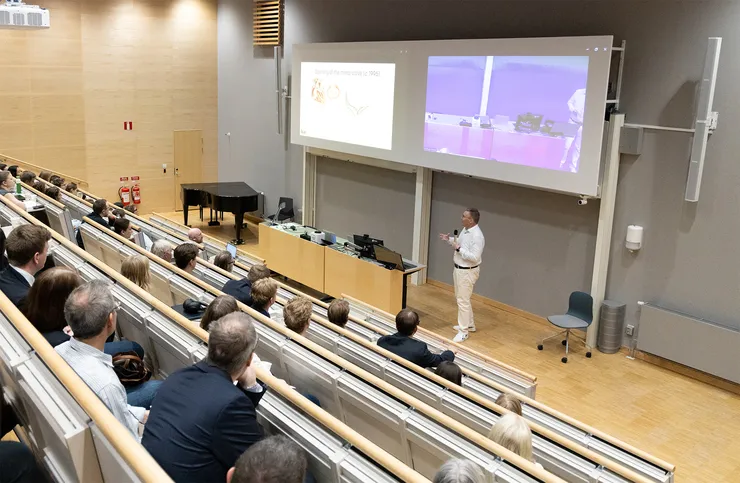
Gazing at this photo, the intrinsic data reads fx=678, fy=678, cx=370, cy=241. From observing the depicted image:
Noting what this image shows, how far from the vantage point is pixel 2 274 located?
4016 millimetres

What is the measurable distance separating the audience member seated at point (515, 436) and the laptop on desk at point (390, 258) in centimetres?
527

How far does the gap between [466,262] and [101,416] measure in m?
6.76

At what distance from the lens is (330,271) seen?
9.66 metres

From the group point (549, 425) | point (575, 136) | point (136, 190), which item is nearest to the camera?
point (549, 425)

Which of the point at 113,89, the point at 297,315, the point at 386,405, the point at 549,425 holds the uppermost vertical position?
the point at 113,89

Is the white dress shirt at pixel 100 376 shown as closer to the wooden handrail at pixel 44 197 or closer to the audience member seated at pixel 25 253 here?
the audience member seated at pixel 25 253

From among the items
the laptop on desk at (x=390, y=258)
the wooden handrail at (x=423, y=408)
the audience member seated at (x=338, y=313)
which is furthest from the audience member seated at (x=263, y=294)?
the laptop on desk at (x=390, y=258)

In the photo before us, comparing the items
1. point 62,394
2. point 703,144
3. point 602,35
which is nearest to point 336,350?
point 62,394

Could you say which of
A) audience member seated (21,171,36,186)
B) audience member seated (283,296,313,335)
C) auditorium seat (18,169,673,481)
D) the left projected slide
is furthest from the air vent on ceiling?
audience member seated (283,296,313,335)

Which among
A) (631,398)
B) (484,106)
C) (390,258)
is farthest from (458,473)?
(484,106)

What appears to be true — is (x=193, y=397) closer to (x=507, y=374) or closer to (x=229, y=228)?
(x=507, y=374)

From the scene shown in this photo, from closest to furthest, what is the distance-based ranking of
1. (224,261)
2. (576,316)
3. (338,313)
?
(338,313) < (224,261) < (576,316)

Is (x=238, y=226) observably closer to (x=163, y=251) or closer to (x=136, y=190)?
(x=136, y=190)

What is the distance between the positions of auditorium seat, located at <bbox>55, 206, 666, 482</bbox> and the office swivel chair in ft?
13.0
